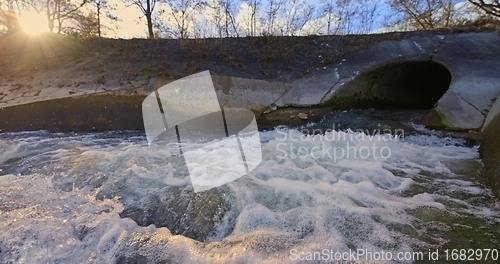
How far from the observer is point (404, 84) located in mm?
8648

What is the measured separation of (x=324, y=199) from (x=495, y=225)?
1.33 m

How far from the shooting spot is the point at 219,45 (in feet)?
29.9

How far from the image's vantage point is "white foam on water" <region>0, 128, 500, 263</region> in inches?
72.1

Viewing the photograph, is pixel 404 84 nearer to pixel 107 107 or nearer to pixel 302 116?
pixel 302 116

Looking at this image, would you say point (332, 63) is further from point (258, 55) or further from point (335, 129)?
point (335, 129)

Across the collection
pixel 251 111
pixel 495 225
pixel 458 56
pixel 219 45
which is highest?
pixel 219 45

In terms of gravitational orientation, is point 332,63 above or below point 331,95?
above

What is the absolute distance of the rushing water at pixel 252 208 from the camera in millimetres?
1817

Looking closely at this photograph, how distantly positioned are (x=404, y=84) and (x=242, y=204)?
853 cm

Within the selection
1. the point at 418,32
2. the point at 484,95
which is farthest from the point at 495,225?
the point at 418,32

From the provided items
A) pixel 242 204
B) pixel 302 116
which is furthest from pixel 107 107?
pixel 242 204

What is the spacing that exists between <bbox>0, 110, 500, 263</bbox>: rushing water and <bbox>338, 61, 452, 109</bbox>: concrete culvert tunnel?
12.1ft

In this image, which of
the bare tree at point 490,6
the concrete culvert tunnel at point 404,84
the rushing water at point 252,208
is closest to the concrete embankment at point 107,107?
the rushing water at point 252,208

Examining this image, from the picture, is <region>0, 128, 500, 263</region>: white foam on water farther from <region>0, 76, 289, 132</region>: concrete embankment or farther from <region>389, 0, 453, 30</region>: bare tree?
<region>389, 0, 453, 30</region>: bare tree
